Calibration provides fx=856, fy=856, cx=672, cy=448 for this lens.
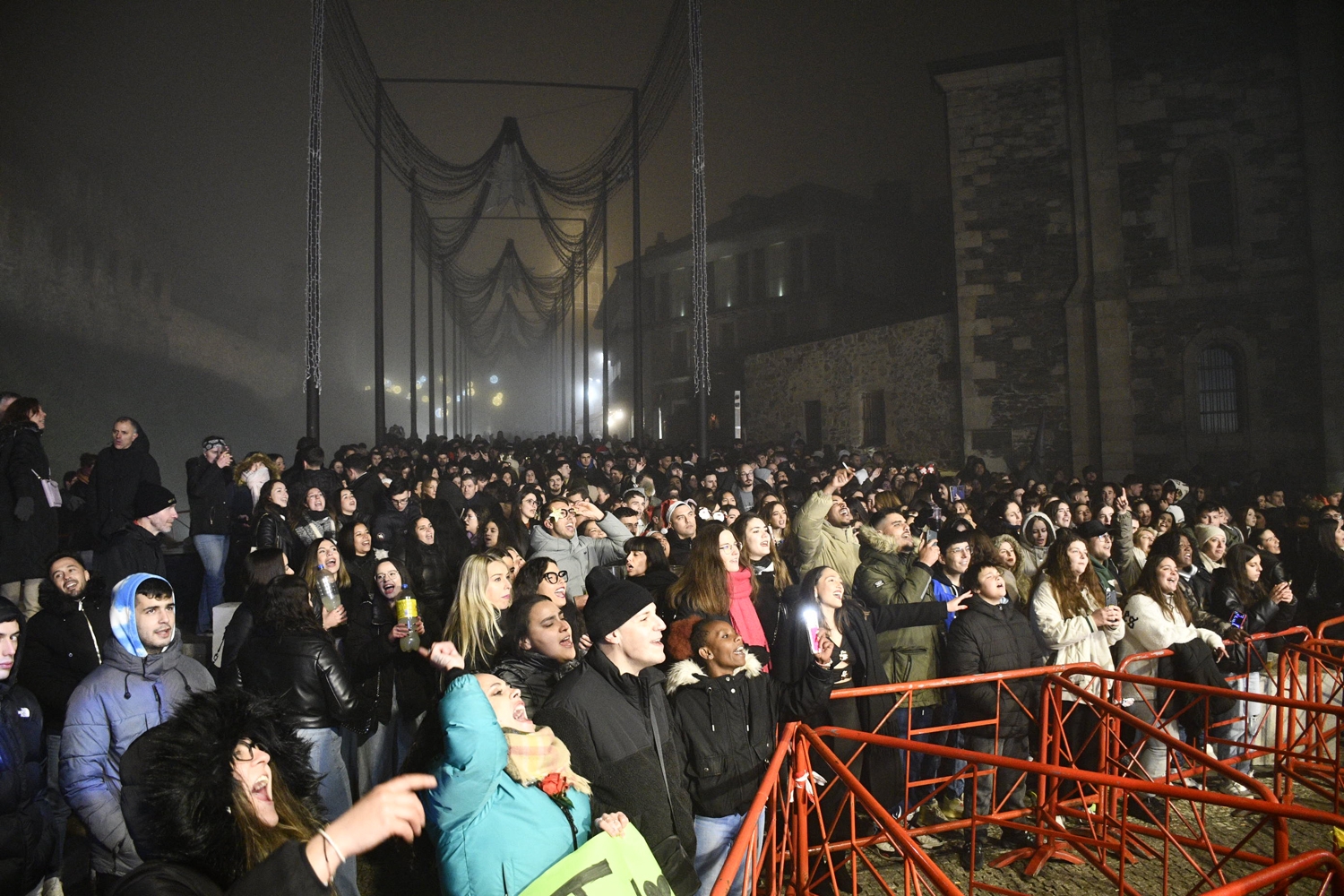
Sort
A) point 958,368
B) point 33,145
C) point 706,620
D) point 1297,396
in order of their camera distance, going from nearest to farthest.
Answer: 1. point 706,620
2. point 33,145
3. point 1297,396
4. point 958,368

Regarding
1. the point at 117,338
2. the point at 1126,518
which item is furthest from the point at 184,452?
the point at 1126,518

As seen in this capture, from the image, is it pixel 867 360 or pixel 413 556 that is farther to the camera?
pixel 867 360

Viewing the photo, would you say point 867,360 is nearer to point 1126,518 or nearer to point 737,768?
point 1126,518

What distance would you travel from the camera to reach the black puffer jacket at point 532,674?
3.67 meters

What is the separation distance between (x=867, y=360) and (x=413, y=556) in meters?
22.2

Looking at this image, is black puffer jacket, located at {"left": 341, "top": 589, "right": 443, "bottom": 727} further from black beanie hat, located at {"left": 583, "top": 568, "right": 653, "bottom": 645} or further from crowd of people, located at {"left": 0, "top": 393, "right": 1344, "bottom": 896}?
black beanie hat, located at {"left": 583, "top": 568, "right": 653, "bottom": 645}

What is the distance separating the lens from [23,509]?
5980mm

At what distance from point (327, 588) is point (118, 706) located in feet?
6.22

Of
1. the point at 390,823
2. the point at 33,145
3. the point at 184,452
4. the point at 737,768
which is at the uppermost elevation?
the point at 33,145

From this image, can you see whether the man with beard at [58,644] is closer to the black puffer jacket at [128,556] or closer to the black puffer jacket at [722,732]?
the black puffer jacket at [128,556]

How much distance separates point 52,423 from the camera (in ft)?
51.3

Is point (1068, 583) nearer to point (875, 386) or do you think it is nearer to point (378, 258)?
point (378, 258)

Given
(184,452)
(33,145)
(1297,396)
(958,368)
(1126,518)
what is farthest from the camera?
(958,368)

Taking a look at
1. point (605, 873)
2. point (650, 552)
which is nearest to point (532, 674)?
point (605, 873)
